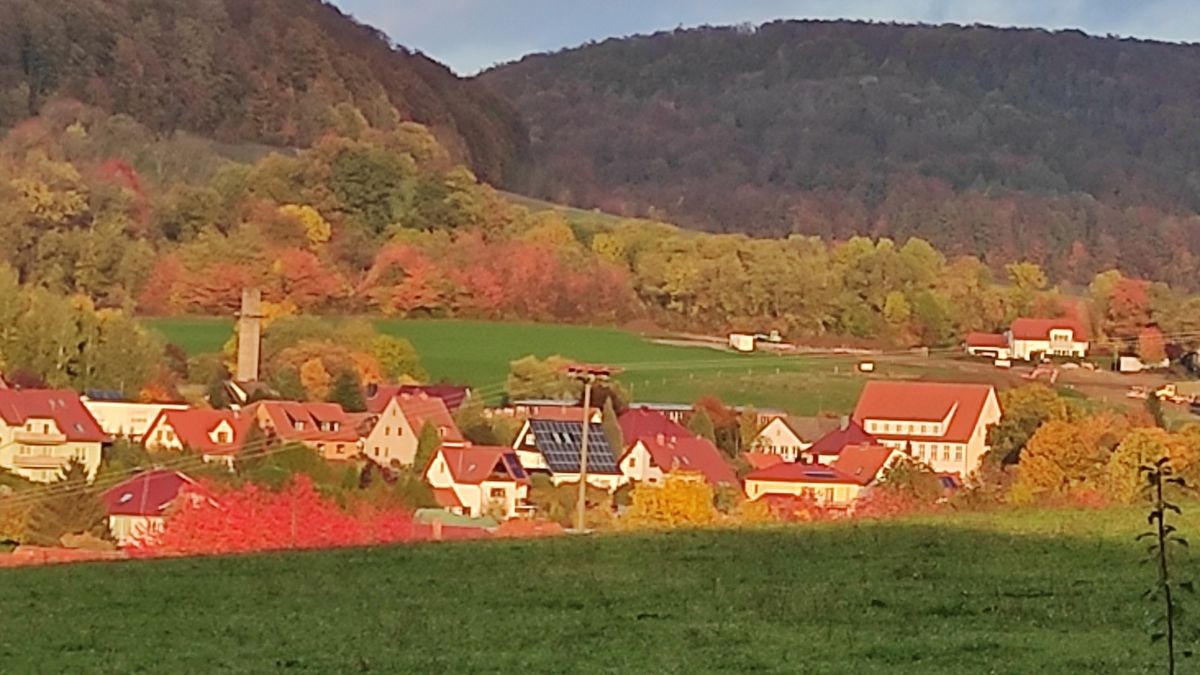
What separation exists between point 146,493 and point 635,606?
1905 centimetres

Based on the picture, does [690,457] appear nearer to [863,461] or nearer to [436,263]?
[863,461]

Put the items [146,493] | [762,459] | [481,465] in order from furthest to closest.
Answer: [762,459] → [481,465] → [146,493]

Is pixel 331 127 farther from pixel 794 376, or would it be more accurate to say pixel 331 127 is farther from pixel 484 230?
pixel 794 376

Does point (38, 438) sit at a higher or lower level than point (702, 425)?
lower

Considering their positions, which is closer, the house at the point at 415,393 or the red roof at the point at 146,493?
the red roof at the point at 146,493

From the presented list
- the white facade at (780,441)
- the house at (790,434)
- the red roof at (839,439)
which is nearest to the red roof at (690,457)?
the white facade at (780,441)

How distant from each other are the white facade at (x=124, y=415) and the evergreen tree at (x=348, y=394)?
3.37m

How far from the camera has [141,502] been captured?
90.1 ft

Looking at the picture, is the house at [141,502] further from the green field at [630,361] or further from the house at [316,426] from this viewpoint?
the green field at [630,361]


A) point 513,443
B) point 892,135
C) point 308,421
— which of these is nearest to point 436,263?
point 308,421

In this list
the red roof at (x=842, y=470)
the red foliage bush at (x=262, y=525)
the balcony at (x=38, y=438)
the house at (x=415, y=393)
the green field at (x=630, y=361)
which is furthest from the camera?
the green field at (x=630, y=361)

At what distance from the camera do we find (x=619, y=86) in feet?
376

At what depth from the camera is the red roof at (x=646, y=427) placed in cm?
3566

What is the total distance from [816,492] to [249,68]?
189 feet
